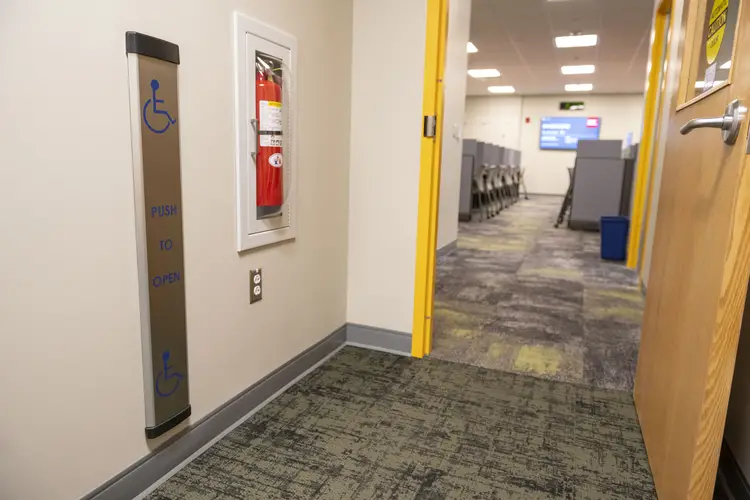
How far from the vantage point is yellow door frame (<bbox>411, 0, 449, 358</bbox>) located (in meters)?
2.06

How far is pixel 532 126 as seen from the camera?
41.6 ft

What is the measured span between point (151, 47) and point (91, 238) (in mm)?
472

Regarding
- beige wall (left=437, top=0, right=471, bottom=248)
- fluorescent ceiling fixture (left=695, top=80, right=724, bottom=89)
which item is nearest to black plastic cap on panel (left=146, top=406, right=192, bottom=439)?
fluorescent ceiling fixture (left=695, top=80, right=724, bottom=89)

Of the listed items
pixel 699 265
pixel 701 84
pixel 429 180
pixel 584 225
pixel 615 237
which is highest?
pixel 701 84

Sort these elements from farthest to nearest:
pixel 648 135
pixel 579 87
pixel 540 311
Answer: pixel 579 87, pixel 648 135, pixel 540 311

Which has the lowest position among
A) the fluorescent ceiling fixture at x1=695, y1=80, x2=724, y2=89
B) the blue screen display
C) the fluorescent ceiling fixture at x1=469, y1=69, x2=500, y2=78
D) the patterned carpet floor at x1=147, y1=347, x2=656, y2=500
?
the patterned carpet floor at x1=147, y1=347, x2=656, y2=500

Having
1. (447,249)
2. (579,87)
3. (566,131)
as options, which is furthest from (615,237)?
(566,131)

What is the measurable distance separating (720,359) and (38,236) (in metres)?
1.36

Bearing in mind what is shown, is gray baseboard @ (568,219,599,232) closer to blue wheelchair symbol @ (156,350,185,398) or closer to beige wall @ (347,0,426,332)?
beige wall @ (347,0,426,332)

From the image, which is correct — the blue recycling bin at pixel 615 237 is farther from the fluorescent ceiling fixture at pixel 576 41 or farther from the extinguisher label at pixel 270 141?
the extinguisher label at pixel 270 141

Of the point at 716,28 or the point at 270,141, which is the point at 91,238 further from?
the point at 716,28

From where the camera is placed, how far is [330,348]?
2271mm

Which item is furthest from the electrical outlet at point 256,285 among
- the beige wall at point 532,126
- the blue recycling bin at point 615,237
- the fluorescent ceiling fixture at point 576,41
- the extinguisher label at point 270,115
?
the beige wall at point 532,126

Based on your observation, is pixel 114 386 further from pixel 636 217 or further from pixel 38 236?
pixel 636 217
